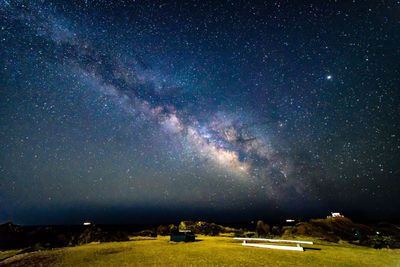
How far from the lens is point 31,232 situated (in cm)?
3941

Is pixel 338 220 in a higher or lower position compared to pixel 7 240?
higher

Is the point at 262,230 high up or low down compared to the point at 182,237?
up

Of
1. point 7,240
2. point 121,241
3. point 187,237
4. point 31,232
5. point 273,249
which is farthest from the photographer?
point 31,232

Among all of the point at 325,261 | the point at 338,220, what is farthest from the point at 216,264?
the point at 338,220

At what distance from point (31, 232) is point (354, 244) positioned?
43201 millimetres

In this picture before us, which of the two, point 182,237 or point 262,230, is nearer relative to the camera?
point 182,237

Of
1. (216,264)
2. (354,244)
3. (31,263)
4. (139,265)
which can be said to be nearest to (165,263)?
(139,265)

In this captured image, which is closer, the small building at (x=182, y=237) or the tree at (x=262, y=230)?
the small building at (x=182, y=237)

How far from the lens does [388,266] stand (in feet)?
38.8

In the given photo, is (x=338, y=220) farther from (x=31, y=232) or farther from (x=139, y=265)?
(x=31, y=232)

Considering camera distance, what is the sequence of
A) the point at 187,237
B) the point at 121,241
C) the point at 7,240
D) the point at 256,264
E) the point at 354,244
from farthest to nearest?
the point at 7,240 → the point at 121,241 → the point at 187,237 → the point at 354,244 → the point at 256,264

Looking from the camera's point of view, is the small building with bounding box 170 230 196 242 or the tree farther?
the tree

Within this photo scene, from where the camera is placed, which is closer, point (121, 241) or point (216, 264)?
point (216, 264)

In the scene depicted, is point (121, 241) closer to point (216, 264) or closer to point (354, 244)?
point (216, 264)
